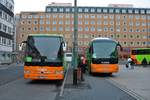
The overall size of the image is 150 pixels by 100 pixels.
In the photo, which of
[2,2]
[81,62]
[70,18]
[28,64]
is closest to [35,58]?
[28,64]

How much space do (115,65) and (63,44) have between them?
9.19m

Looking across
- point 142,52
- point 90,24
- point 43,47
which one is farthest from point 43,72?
point 90,24

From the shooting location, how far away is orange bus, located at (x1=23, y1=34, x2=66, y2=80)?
2042 cm

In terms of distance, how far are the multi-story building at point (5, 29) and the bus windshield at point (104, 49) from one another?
143ft

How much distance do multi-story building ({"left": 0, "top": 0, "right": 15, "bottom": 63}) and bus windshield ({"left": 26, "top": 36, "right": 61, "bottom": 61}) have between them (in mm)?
50750

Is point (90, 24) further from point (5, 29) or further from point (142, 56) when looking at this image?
point (142, 56)

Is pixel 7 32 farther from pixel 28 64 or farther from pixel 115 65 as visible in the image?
pixel 28 64

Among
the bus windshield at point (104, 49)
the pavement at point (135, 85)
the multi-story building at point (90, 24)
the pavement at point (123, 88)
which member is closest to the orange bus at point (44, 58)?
the pavement at point (123, 88)

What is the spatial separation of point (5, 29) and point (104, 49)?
48.9m

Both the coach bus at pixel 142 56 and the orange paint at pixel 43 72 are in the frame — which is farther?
the coach bus at pixel 142 56

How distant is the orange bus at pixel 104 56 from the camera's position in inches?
1158

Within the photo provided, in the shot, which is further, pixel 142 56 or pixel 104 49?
pixel 142 56

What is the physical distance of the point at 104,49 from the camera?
3017 cm

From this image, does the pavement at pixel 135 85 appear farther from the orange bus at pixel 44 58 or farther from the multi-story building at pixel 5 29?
the multi-story building at pixel 5 29
